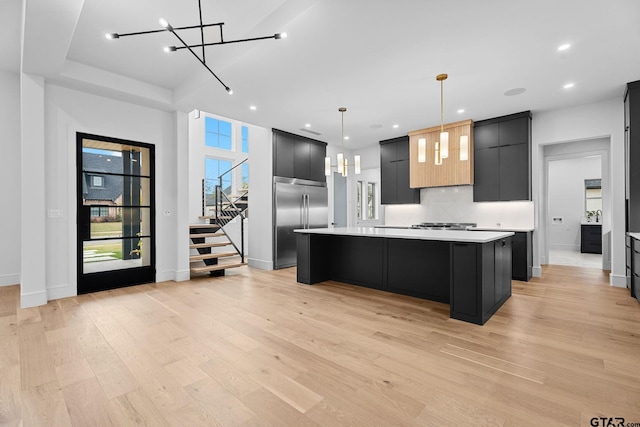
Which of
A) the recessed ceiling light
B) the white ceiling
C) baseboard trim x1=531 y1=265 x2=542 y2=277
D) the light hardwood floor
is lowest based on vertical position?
the light hardwood floor

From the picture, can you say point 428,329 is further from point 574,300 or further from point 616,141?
point 616,141

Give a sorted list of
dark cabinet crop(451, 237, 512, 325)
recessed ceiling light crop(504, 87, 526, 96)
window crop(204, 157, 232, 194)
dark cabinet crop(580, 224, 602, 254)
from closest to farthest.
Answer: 1. dark cabinet crop(451, 237, 512, 325)
2. recessed ceiling light crop(504, 87, 526, 96)
3. dark cabinet crop(580, 224, 602, 254)
4. window crop(204, 157, 232, 194)

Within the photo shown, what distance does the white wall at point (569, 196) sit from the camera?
8.26 meters

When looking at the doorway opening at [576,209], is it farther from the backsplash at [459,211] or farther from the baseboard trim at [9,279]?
the baseboard trim at [9,279]

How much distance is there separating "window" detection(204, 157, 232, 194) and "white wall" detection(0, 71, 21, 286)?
3724 mm

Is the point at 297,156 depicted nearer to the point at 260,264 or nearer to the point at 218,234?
the point at 218,234

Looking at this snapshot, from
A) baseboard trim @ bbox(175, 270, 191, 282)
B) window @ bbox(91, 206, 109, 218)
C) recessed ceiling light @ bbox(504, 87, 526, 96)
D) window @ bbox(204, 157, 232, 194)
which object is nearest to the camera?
recessed ceiling light @ bbox(504, 87, 526, 96)

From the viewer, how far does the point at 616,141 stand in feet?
15.3

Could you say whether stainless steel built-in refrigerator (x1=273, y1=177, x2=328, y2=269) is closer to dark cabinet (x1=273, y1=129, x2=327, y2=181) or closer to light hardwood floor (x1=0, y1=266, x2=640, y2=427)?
dark cabinet (x1=273, y1=129, x2=327, y2=181)

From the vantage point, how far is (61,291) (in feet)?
13.4

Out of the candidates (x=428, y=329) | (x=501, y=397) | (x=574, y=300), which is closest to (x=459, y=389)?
(x=501, y=397)

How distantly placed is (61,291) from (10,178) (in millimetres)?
2147

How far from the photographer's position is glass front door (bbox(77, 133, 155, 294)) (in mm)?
4352

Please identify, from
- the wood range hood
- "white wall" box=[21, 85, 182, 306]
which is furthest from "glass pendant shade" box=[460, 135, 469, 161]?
"white wall" box=[21, 85, 182, 306]
